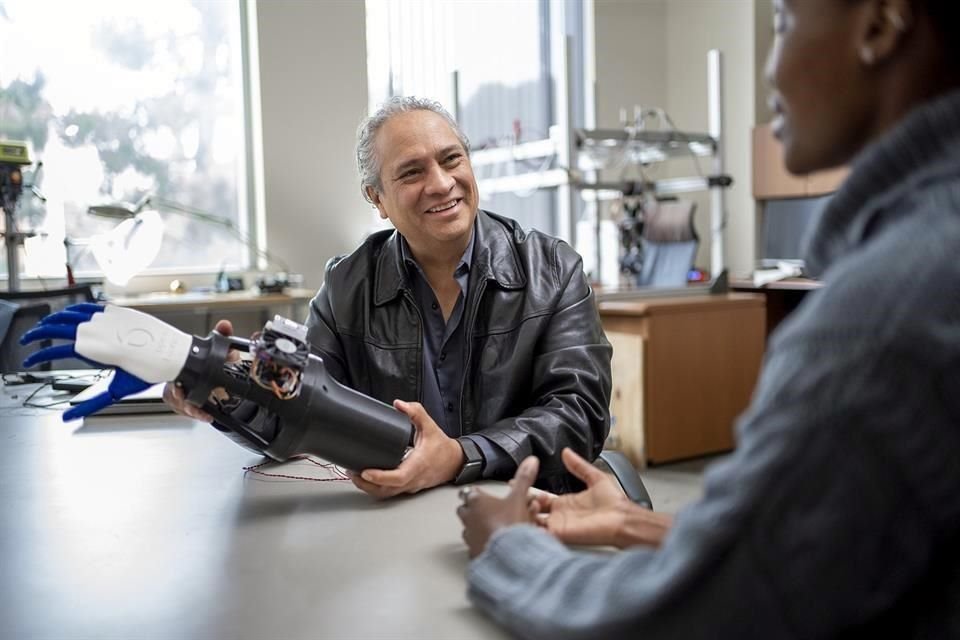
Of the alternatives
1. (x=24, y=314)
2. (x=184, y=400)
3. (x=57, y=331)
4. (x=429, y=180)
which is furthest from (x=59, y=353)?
(x=24, y=314)

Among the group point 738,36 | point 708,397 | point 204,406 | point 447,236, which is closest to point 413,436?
point 204,406

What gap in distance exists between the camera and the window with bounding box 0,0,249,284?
4.38 m

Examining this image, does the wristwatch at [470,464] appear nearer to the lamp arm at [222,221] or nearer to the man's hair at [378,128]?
the man's hair at [378,128]

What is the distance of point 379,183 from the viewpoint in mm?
1711

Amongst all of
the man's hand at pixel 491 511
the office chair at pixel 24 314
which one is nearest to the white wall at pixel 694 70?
the office chair at pixel 24 314

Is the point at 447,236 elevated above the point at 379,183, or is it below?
below

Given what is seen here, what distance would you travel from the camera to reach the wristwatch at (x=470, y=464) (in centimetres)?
116

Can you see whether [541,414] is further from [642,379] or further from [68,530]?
[642,379]

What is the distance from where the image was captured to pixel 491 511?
2.70ft

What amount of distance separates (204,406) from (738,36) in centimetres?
552

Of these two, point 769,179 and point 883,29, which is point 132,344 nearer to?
point 883,29

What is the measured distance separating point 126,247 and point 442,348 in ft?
6.98

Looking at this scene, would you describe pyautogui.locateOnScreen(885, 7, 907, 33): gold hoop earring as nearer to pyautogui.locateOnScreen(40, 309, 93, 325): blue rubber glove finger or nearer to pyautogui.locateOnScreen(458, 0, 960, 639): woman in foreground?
pyautogui.locateOnScreen(458, 0, 960, 639): woman in foreground

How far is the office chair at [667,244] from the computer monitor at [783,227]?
46.0 inches
